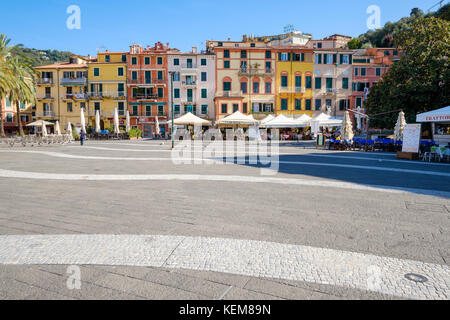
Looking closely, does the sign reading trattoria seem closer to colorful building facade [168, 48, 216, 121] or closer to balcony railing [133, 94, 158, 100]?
colorful building facade [168, 48, 216, 121]

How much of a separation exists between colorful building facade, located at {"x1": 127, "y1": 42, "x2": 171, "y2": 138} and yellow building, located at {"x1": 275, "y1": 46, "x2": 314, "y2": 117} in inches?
634

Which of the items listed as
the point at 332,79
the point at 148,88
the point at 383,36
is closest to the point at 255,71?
the point at 332,79

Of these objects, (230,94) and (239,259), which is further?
(230,94)

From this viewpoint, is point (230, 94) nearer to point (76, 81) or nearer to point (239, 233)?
point (76, 81)

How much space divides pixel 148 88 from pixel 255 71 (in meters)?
15.8

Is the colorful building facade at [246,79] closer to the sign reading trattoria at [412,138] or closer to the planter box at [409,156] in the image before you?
the sign reading trattoria at [412,138]

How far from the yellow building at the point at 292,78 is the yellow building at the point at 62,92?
2847 cm

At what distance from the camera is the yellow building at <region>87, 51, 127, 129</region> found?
4609cm

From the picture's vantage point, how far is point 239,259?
327cm

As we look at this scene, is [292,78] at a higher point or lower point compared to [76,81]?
lower

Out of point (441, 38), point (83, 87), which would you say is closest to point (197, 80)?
point (83, 87)
